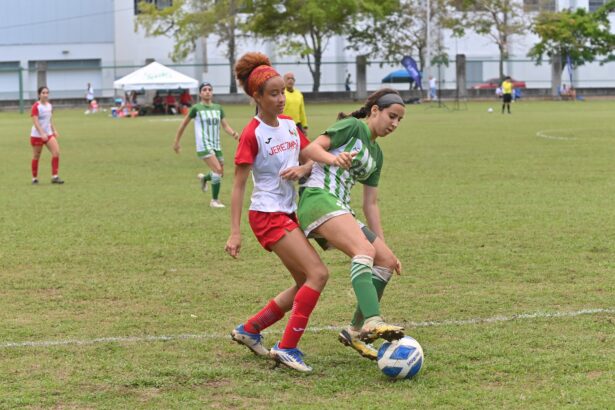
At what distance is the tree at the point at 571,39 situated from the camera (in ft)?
210

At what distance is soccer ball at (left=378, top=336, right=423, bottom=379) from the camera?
570 cm

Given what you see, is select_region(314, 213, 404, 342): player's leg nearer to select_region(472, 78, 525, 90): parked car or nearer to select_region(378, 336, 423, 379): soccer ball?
select_region(378, 336, 423, 379): soccer ball

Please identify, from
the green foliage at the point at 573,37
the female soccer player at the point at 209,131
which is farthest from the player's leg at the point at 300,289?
the green foliage at the point at 573,37

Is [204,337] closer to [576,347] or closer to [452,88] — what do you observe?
[576,347]

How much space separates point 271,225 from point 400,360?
3.52 ft

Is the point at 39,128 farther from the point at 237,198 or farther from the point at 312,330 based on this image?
the point at 237,198

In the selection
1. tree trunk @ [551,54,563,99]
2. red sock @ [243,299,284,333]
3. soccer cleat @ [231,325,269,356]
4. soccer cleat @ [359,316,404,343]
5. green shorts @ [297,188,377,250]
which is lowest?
soccer cleat @ [231,325,269,356]

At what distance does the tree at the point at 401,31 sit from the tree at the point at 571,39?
6179 millimetres

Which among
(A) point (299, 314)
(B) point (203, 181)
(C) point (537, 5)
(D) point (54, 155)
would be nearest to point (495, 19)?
(C) point (537, 5)

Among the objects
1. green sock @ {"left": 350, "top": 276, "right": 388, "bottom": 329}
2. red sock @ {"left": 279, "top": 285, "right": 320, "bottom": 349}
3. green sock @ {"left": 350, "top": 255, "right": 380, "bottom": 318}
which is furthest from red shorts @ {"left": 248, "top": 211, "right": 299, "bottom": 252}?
green sock @ {"left": 350, "top": 276, "right": 388, "bottom": 329}

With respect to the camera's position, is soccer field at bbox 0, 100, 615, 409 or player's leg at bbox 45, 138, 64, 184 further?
player's leg at bbox 45, 138, 64, 184

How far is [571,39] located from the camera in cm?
6494

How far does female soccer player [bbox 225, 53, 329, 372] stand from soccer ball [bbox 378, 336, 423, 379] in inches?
19.4

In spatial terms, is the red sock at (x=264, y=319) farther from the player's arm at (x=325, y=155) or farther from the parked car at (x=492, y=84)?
the parked car at (x=492, y=84)
